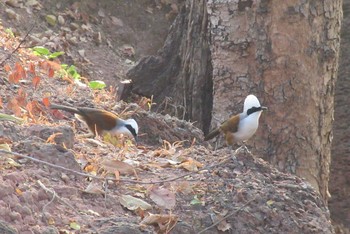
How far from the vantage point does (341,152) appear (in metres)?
8.74

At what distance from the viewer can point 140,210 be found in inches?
170

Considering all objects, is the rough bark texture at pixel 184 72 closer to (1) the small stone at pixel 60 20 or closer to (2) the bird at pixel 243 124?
(2) the bird at pixel 243 124

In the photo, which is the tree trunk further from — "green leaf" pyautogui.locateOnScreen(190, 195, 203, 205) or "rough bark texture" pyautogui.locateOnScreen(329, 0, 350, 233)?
"green leaf" pyautogui.locateOnScreen(190, 195, 203, 205)

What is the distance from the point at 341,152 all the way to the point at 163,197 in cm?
463

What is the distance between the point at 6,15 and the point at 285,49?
4.83 m

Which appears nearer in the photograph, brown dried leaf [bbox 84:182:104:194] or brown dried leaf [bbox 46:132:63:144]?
brown dried leaf [bbox 84:182:104:194]

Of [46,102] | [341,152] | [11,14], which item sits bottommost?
[341,152]

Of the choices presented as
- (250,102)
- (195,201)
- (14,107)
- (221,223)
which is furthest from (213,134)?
(221,223)

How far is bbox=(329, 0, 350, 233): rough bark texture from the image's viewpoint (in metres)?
8.55

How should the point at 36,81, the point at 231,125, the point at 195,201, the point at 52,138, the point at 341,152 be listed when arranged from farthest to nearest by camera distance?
the point at 341,152 → the point at 36,81 → the point at 231,125 → the point at 52,138 → the point at 195,201

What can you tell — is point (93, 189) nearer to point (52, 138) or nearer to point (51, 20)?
point (52, 138)

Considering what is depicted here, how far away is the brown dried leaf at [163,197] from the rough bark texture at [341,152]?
14.2 ft

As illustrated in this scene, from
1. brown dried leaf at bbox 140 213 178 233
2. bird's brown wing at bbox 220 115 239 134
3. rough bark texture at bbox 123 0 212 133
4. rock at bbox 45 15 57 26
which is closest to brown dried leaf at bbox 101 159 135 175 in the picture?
brown dried leaf at bbox 140 213 178 233

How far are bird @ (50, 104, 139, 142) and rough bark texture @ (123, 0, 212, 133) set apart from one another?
5.17ft
